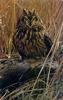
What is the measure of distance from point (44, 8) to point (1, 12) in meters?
0.25

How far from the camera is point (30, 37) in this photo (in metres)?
2.43

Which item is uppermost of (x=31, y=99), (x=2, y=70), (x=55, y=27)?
(x=55, y=27)

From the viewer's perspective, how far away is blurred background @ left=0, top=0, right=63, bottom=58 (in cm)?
242

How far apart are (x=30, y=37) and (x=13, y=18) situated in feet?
0.45

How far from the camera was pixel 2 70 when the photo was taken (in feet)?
7.80

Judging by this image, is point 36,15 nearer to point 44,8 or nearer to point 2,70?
point 44,8

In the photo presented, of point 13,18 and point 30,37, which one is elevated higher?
point 13,18

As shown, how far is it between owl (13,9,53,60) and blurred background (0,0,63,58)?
0.09ft

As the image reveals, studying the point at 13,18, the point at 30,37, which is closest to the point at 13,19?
the point at 13,18

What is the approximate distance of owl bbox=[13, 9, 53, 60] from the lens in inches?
95.3

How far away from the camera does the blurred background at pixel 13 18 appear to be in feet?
7.95

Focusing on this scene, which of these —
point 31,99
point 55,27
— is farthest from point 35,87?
point 55,27

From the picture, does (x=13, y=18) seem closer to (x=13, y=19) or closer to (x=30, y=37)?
(x=13, y=19)

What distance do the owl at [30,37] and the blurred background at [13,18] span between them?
3 cm
